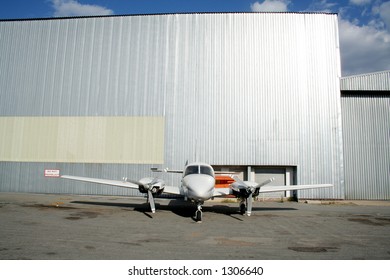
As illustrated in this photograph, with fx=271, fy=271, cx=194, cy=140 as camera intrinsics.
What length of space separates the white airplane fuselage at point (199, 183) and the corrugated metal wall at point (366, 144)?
55.2ft

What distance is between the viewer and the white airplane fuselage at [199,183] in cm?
1245

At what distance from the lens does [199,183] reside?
504 inches

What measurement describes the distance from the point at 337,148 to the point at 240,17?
48.9 ft

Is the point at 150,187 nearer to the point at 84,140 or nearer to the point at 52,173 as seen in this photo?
the point at 84,140

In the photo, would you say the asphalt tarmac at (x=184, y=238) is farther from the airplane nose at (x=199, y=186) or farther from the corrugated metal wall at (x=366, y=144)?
the corrugated metal wall at (x=366, y=144)

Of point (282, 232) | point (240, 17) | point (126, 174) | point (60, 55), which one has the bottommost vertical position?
point (282, 232)


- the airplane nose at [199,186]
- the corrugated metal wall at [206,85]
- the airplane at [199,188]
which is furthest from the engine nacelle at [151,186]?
the corrugated metal wall at [206,85]

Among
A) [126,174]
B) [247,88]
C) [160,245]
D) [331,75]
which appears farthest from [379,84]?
[160,245]

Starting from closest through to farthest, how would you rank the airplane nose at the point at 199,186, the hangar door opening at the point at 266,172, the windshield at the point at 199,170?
the airplane nose at the point at 199,186, the windshield at the point at 199,170, the hangar door opening at the point at 266,172

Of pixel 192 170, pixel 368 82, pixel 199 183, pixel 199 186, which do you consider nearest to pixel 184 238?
pixel 199 186

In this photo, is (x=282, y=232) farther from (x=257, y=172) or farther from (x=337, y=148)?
(x=337, y=148)

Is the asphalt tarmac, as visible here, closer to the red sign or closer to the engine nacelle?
the engine nacelle

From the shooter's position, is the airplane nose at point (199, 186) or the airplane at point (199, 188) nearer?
the airplane nose at point (199, 186)
